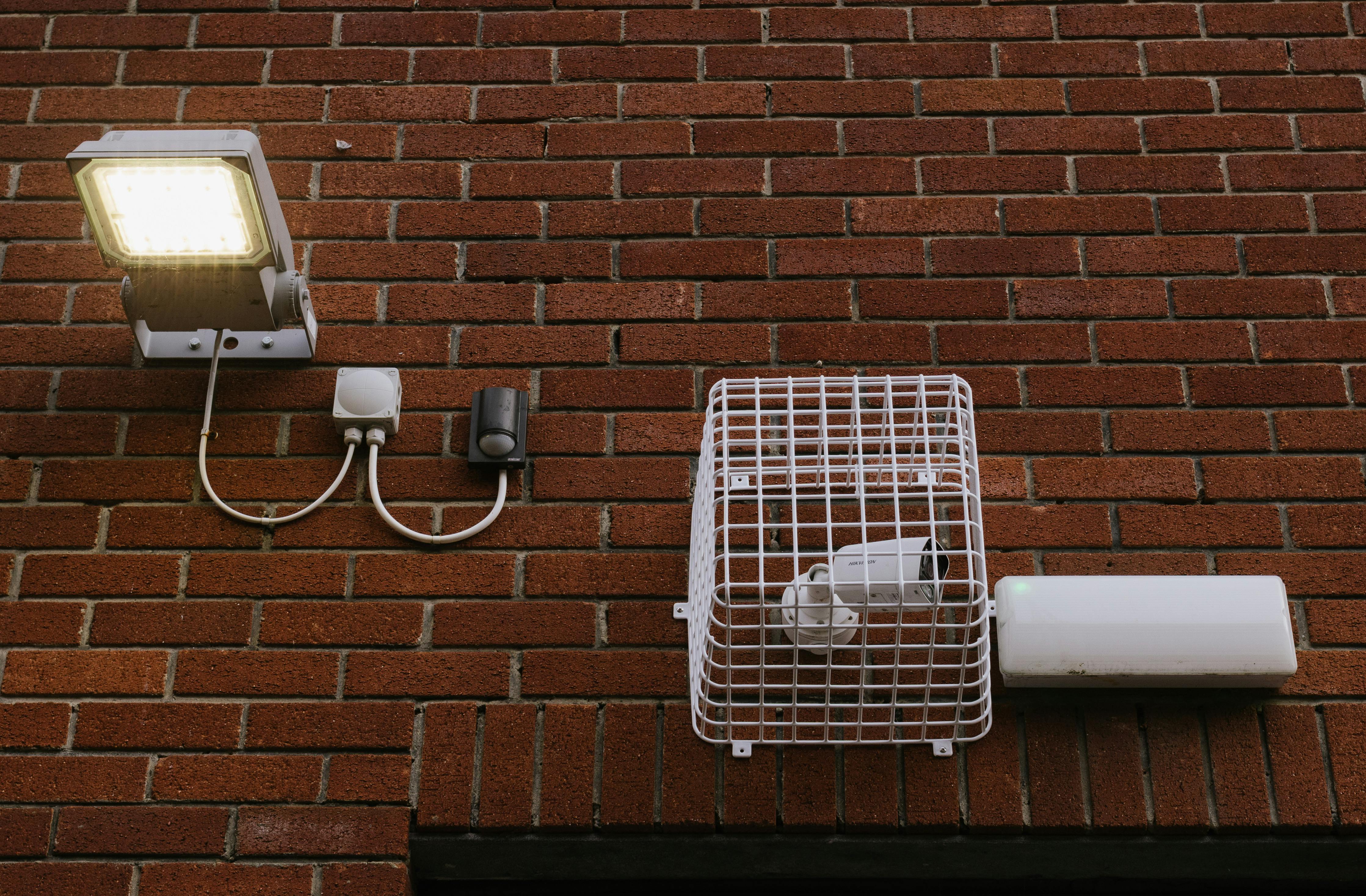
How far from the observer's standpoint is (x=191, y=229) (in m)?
2.05

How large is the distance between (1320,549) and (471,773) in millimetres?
1539

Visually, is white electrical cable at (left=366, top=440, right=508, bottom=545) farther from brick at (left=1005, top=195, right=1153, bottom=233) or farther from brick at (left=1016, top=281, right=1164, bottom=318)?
brick at (left=1005, top=195, right=1153, bottom=233)

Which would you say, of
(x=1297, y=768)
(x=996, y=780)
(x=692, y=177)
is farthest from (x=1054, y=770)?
(x=692, y=177)

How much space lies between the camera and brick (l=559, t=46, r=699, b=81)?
2.60 meters

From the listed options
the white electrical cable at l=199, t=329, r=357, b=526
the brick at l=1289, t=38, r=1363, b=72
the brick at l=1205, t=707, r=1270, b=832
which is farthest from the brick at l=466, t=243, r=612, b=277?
the brick at l=1289, t=38, r=1363, b=72

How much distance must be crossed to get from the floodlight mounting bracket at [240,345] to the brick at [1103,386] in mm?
1385

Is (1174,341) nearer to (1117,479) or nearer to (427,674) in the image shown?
(1117,479)

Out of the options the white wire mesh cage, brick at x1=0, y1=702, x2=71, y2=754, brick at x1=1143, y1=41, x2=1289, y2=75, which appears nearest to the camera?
the white wire mesh cage

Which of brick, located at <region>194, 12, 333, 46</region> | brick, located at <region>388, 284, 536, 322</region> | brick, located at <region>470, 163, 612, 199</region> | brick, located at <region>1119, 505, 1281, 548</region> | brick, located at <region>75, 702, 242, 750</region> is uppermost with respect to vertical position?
brick, located at <region>194, 12, 333, 46</region>

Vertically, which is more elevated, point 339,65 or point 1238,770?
point 339,65

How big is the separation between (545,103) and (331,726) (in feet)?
4.44

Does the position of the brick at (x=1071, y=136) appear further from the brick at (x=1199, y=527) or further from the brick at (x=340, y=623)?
the brick at (x=340, y=623)

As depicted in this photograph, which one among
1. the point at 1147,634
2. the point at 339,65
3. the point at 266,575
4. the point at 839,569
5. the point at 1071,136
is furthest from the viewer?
the point at 339,65

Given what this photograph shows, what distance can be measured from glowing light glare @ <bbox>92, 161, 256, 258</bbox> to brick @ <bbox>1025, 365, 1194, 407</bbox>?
4.75ft
